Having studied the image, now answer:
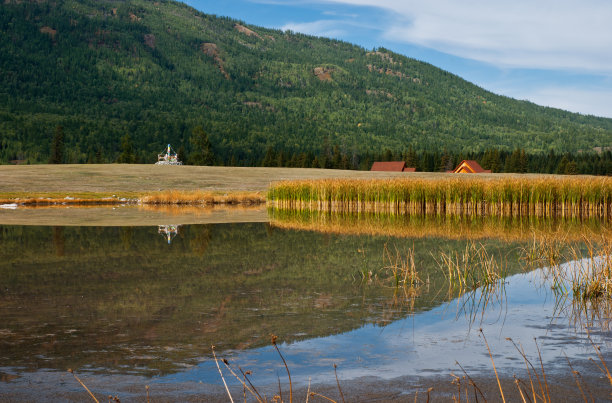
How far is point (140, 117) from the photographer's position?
19400 centimetres

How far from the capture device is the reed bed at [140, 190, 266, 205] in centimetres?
4219

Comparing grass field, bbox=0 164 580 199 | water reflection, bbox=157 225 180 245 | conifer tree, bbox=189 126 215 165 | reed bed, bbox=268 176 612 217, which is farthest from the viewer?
conifer tree, bbox=189 126 215 165

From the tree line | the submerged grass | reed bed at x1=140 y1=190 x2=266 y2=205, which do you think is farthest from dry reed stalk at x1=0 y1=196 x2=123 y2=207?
the tree line

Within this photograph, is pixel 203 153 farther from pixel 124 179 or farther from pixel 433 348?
pixel 433 348

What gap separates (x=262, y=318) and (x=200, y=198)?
116 ft

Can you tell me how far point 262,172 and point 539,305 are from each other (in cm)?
5535

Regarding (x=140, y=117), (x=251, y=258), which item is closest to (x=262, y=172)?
(x=251, y=258)

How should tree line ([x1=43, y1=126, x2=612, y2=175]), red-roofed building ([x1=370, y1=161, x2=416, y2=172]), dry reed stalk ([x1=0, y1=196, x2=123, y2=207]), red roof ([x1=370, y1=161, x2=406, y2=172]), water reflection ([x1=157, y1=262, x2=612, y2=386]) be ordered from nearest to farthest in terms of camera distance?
water reflection ([x1=157, y1=262, x2=612, y2=386]) → dry reed stalk ([x1=0, y1=196, x2=123, y2=207]) → tree line ([x1=43, y1=126, x2=612, y2=175]) → red-roofed building ([x1=370, y1=161, x2=416, y2=172]) → red roof ([x1=370, y1=161, x2=406, y2=172])

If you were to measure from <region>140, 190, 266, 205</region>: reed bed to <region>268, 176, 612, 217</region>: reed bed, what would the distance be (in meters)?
11.6

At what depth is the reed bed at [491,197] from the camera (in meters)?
30.0

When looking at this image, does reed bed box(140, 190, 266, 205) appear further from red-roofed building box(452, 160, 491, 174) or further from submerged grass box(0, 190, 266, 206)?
red-roofed building box(452, 160, 491, 174)

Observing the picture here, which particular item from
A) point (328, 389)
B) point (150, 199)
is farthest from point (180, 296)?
point (150, 199)

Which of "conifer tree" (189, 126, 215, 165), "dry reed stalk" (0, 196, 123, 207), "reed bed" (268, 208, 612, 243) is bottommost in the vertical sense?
"dry reed stalk" (0, 196, 123, 207)

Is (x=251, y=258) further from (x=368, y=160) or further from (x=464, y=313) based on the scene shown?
(x=368, y=160)
